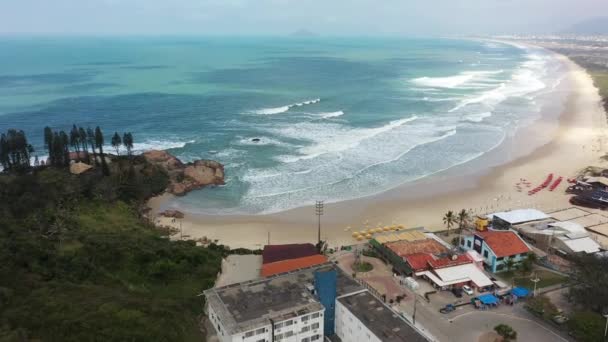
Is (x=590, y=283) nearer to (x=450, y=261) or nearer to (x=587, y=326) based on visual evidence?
(x=587, y=326)

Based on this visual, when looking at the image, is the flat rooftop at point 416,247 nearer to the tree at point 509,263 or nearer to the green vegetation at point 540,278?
the tree at point 509,263

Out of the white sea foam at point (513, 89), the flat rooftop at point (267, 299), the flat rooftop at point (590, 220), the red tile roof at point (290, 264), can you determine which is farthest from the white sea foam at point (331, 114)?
the flat rooftop at point (267, 299)

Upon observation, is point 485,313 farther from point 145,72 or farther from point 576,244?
point 145,72

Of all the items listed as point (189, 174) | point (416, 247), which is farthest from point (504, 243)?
point (189, 174)

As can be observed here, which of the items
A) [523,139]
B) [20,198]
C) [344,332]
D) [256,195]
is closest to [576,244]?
[344,332]

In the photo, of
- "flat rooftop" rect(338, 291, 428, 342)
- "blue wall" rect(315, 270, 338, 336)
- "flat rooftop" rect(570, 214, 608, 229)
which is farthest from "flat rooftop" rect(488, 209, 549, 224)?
"blue wall" rect(315, 270, 338, 336)
